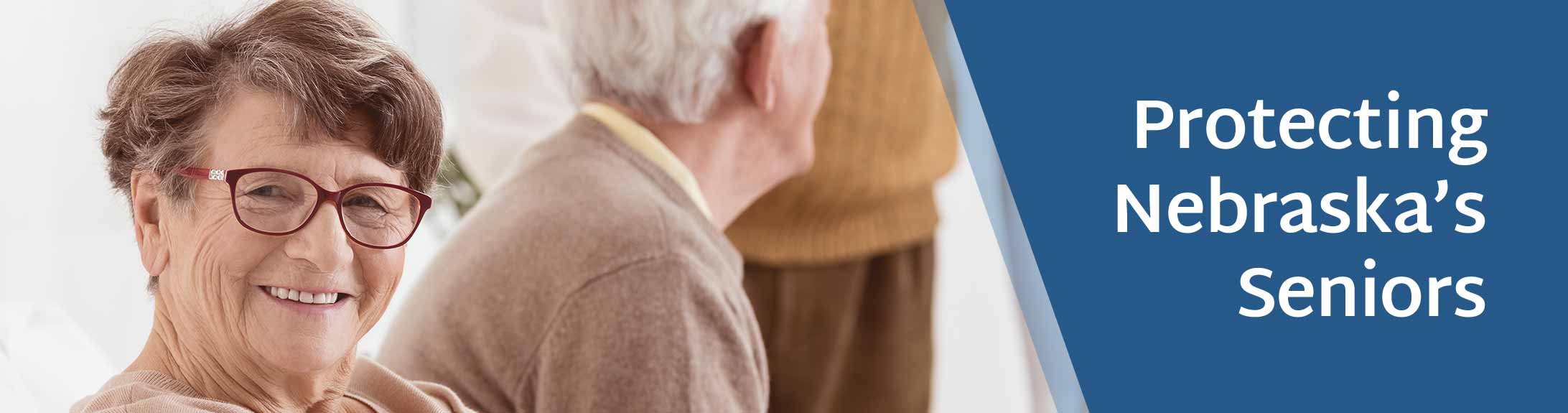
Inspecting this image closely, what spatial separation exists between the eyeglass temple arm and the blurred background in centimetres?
8

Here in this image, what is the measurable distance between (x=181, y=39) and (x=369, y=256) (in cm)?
14

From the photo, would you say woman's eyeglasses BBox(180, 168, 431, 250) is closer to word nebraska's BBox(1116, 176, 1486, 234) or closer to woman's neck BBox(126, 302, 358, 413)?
woman's neck BBox(126, 302, 358, 413)

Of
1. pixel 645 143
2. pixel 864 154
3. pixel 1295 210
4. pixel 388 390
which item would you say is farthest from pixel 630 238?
pixel 1295 210

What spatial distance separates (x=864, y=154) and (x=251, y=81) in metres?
1.45

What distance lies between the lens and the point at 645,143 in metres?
1.34

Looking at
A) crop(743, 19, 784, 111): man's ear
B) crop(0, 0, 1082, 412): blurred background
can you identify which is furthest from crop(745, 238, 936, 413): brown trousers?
crop(743, 19, 784, 111): man's ear

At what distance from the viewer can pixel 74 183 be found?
139cm

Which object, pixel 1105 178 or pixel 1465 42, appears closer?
pixel 1465 42

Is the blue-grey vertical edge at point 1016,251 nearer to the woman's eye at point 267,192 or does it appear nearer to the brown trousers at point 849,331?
the brown trousers at point 849,331

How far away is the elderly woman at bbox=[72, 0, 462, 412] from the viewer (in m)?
0.65

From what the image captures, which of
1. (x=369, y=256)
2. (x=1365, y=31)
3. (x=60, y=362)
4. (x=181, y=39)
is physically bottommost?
(x=60, y=362)

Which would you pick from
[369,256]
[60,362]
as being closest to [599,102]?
[60,362]

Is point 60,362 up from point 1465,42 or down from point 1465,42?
down

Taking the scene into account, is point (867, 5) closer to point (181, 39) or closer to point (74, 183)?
point (74, 183)
